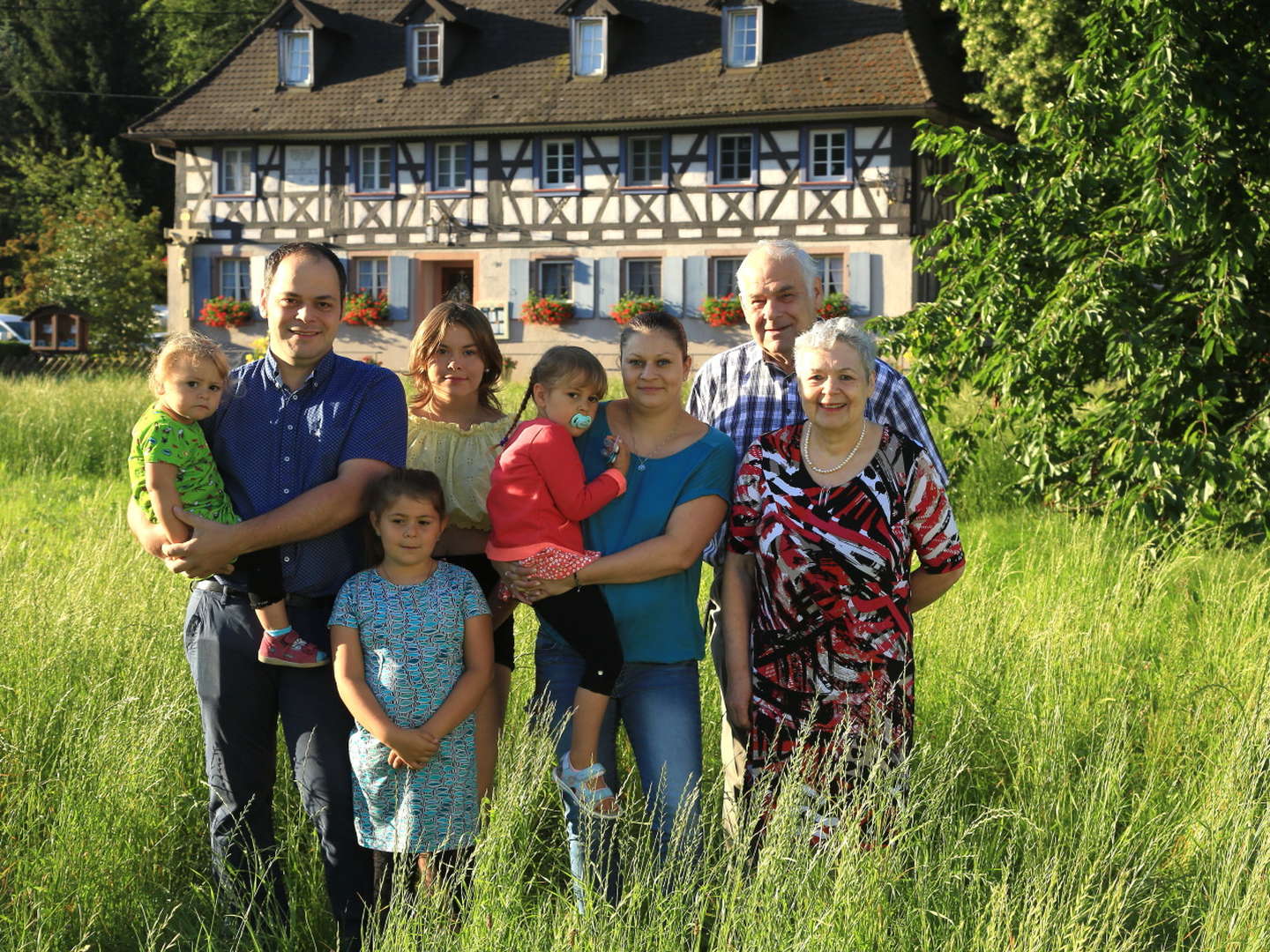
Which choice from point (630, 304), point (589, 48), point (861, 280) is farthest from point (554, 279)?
point (861, 280)

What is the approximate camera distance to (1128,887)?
11.5 ft

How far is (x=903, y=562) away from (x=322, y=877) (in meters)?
1.97

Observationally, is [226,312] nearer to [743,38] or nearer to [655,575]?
[743,38]

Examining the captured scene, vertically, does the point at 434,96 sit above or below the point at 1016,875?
above

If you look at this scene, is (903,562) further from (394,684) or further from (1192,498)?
(1192,498)

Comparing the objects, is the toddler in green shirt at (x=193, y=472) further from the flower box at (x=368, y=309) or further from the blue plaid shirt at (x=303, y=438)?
the flower box at (x=368, y=309)

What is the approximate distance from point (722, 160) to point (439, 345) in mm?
23495

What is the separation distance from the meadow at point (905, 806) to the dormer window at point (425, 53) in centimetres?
2302

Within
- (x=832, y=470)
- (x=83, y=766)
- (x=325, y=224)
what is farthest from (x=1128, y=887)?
(x=325, y=224)

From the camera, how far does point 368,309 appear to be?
93.2 ft

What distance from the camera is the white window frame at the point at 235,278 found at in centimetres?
2958

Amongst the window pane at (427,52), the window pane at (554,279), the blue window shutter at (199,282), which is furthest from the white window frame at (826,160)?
the blue window shutter at (199,282)

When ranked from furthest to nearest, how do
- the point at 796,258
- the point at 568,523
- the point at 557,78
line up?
1. the point at 557,78
2. the point at 796,258
3. the point at 568,523

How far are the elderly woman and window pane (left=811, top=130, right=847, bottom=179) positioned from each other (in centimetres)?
2322
